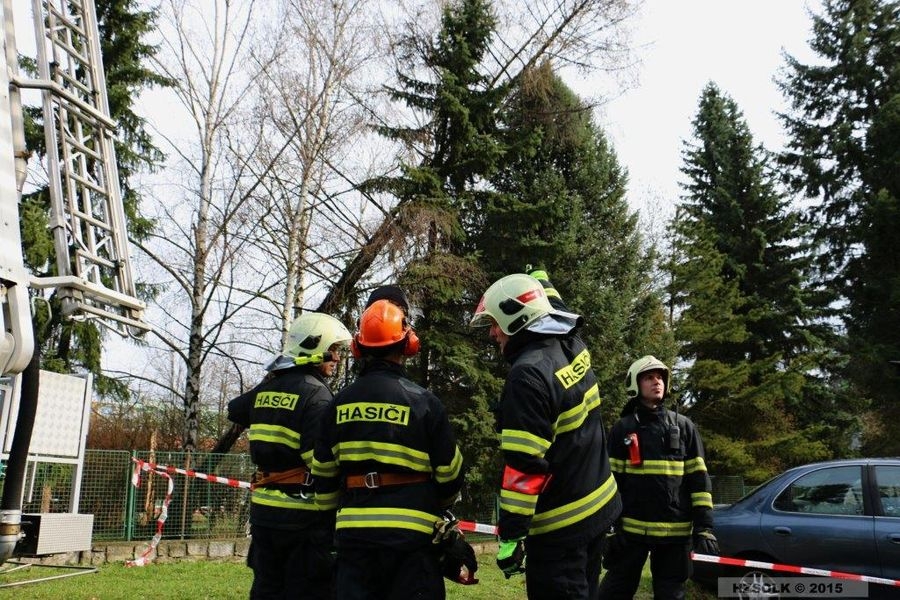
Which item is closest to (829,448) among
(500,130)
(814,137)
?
(814,137)

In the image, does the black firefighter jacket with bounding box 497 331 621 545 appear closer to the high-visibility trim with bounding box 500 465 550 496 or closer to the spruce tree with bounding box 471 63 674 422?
the high-visibility trim with bounding box 500 465 550 496

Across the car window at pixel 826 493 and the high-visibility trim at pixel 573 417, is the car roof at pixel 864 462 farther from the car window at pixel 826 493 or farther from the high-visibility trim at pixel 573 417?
the high-visibility trim at pixel 573 417

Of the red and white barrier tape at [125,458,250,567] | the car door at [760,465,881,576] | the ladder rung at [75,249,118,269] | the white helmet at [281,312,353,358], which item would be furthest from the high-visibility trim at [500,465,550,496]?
the red and white barrier tape at [125,458,250,567]

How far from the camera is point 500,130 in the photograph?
18109mm

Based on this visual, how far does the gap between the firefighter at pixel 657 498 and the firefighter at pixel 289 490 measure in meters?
2.24

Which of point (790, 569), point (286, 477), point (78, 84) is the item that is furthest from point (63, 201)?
point (790, 569)

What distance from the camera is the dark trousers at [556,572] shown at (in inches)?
137

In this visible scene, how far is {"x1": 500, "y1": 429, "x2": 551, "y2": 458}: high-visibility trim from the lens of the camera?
341 centimetres

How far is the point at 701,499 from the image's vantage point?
17.9ft

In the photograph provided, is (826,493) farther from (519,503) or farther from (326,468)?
(326,468)

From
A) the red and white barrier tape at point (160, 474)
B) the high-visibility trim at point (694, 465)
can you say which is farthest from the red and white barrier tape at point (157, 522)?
the high-visibility trim at point (694, 465)

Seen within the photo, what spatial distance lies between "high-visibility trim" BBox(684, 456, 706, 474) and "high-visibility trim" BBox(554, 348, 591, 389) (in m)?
2.19

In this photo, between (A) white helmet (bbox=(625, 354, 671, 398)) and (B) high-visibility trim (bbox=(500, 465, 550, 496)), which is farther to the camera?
(A) white helmet (bbox=(625, 354, 671, 398))

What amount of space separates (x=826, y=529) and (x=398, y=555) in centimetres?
504
